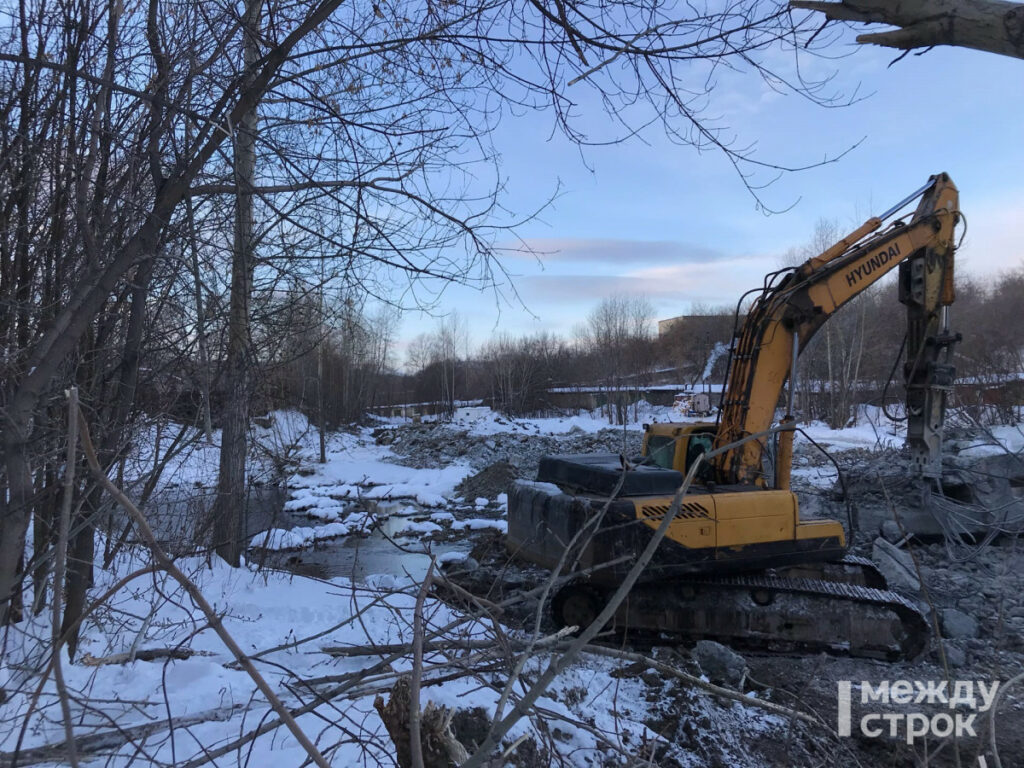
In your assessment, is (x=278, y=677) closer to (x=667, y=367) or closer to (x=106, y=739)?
(x=106, y=739)

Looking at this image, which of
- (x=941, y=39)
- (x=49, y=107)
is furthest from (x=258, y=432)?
(x=941, y=39)

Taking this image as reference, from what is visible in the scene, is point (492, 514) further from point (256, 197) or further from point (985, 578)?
point (256, 197)

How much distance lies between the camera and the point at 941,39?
6.88ft

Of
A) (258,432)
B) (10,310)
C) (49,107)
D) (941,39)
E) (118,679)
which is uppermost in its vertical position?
(49,107)

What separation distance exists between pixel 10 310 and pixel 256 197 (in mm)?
1380

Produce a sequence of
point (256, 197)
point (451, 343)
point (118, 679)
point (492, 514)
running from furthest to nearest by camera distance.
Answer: point (451, 343), point (492, 514), point (118, 679), point (256, 197)

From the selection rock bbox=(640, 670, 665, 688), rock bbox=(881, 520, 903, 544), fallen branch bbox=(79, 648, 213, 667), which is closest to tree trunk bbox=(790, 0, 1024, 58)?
fallen branch bbox=(79, 648, 213, 667)

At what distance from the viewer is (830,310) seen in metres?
7.56

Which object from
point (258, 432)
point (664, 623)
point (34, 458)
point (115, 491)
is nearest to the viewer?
point (115, 491)

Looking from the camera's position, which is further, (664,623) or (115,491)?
(664,623)

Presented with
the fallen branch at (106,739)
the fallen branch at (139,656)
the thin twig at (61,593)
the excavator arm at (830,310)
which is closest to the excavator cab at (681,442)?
the excavator arm at (830,310)

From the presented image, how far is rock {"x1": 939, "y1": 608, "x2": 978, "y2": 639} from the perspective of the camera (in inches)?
271

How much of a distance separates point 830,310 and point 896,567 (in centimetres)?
365

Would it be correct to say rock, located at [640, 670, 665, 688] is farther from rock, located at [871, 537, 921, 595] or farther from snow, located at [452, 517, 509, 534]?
snow, located at [452, 517, 509, 534]
